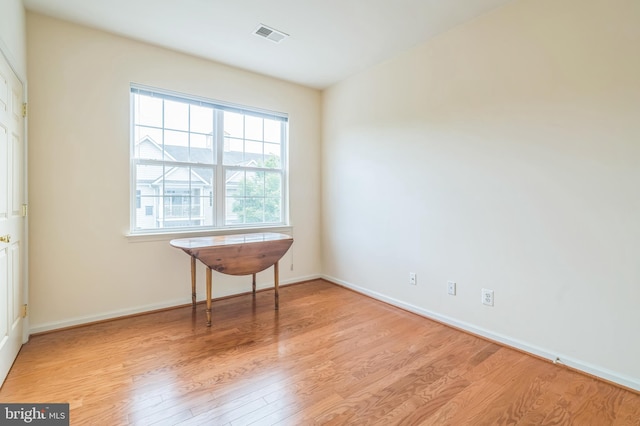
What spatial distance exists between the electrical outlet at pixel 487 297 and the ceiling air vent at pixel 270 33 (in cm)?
268

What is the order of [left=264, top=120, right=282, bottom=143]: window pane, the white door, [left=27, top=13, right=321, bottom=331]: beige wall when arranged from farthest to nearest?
[left=264, top=120, right=282, bottom=143]: window pane < [left=27, top=13, right=321, bottom=331]: beige wall < the white door

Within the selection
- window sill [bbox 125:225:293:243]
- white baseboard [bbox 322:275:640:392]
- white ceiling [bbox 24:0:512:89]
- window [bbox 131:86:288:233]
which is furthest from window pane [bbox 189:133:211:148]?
white baseboard [bbox 322:275:640:392]

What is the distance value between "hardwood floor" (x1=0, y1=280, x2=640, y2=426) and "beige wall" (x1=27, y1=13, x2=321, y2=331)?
33 cm

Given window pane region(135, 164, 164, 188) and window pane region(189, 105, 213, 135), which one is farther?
window pane region(189, 105, 213, 135)

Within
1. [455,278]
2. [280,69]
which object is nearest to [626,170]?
[455,278]

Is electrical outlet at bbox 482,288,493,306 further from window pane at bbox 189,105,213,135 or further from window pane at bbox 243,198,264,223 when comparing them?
window pane at bbox 189,105,213,135

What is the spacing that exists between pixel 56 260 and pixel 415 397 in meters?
2.81

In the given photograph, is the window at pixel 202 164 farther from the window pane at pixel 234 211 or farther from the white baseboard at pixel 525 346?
the white baseboard at pixel 525 346

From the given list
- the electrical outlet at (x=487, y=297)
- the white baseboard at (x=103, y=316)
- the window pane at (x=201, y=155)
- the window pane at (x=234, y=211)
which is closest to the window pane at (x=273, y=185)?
the window pane at (x=234, y=211)

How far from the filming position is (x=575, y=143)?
6.34 feet

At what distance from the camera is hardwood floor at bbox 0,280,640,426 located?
1.53 meters

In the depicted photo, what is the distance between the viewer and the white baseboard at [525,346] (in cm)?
179

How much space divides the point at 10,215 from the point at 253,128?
7.32ft

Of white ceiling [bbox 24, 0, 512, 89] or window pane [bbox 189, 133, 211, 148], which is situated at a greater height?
white ceiling [bbox 24, 0, 512, 89]
